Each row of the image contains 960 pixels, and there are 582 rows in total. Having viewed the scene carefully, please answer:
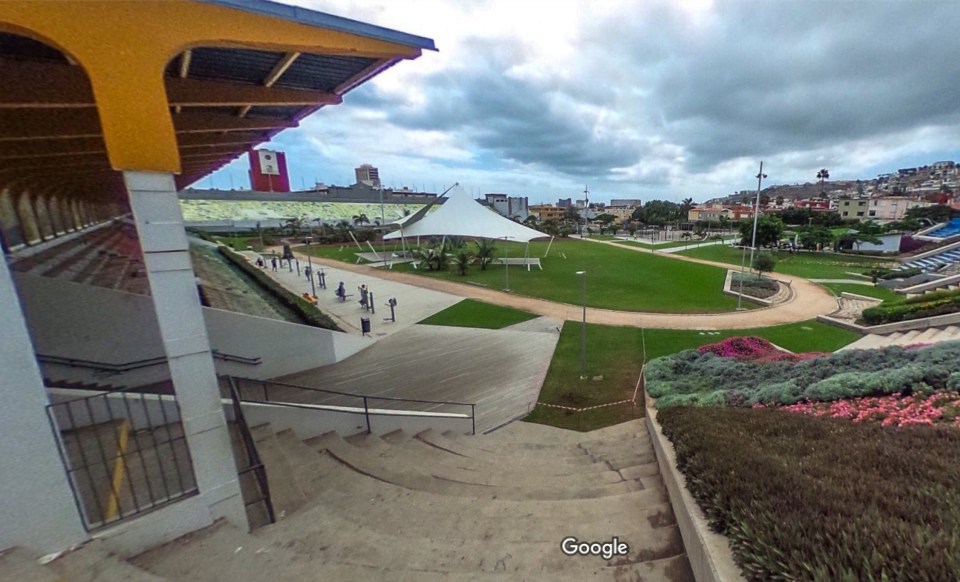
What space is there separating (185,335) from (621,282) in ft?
84.6

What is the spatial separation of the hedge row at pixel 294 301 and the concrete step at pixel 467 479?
29.1 ft

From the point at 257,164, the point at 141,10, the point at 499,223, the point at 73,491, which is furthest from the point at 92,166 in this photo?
the point at 257,164

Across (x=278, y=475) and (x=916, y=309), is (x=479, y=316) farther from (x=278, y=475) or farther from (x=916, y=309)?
(x=916, y=309)

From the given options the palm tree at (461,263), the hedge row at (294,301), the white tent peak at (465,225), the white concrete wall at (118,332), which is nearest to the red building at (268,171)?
the hedge row at (294,301)

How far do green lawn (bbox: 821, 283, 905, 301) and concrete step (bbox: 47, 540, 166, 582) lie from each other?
3055cm

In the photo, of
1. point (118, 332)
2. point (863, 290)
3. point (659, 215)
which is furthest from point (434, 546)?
point (659, 215)

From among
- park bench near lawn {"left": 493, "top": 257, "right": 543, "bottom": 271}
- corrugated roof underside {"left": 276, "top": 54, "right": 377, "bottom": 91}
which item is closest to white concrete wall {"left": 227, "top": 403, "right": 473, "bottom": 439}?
corrugated roof underside {"left": 276, "top": 54, "right": 377, "bottom": 91}

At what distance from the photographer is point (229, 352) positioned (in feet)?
31.9

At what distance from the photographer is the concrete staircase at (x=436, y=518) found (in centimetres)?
355

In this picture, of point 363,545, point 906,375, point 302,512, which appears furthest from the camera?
point 906,375

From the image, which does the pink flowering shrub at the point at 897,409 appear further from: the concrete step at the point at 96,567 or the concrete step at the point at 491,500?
the concrete step at the point at 96,567

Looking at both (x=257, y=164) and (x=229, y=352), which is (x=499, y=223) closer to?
(x=229, y=352)

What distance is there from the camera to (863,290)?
2452cm

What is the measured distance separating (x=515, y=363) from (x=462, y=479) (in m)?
6.83
